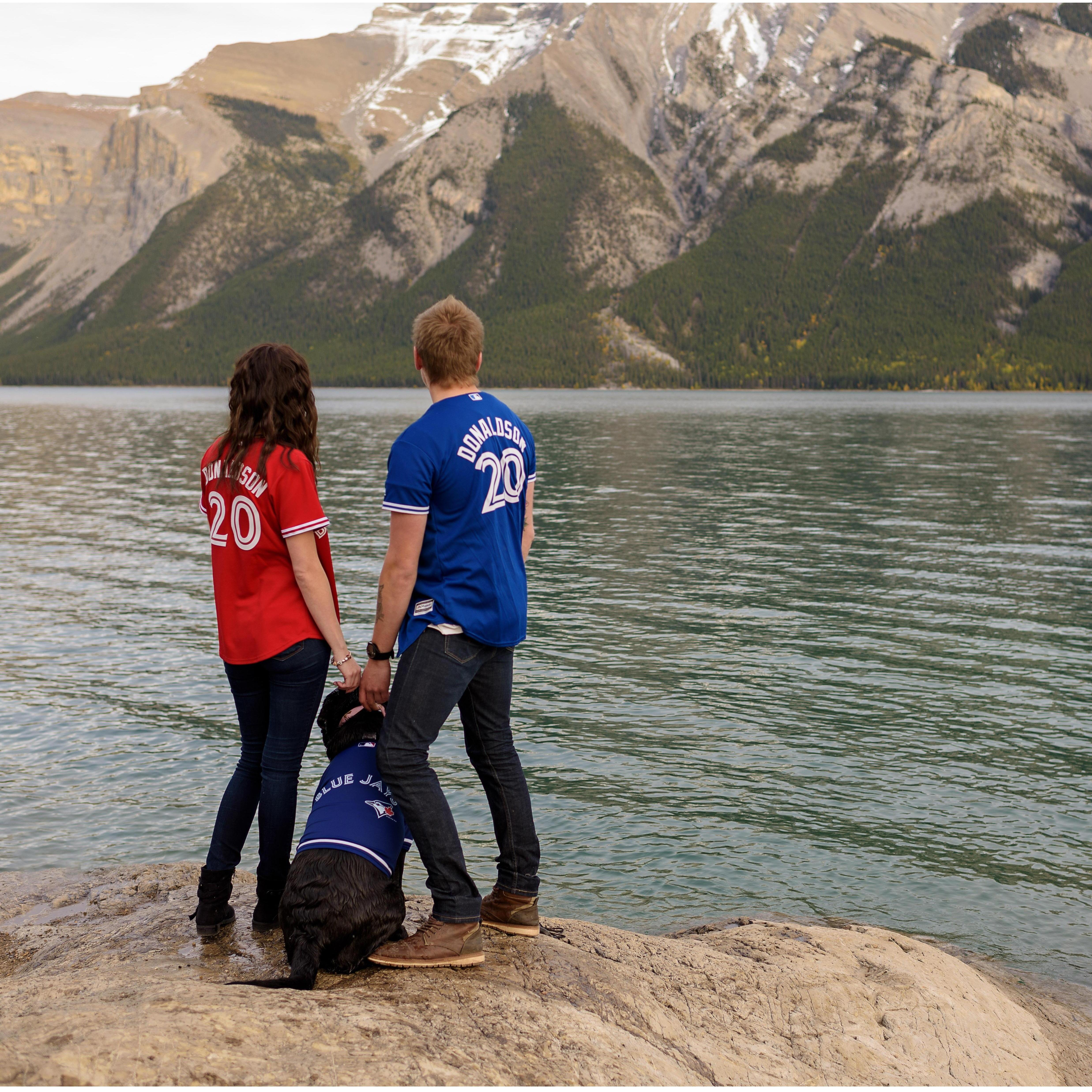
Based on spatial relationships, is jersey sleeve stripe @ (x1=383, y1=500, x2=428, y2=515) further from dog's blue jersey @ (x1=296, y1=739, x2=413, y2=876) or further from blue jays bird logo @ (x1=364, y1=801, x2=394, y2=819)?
blue jays bird logo @ (x1=364, y1=801, x2=394, y2=819)

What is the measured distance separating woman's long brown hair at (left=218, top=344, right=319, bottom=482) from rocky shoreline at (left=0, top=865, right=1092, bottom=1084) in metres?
2.75

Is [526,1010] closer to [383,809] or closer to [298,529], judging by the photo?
[383,809]

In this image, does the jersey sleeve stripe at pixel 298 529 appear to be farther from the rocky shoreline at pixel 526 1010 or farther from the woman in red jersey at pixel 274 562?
the rocky shoreline at pixel 526 1010

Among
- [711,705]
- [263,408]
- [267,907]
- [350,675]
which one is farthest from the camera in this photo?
[711,705]

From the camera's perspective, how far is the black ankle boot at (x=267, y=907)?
20.6ft

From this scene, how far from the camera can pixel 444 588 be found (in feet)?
17.6

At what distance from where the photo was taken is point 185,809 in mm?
10547

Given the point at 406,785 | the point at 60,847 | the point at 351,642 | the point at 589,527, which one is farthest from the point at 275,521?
the point at 589,527

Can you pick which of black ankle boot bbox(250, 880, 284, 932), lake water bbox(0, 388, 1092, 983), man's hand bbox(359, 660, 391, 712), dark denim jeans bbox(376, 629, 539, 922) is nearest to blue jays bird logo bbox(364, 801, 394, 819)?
dark denim jeans bbox(376, 629, 539, 922)

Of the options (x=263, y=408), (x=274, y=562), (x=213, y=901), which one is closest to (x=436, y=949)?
(x=213, y=901)

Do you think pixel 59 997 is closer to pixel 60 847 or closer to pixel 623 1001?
pixel 623 1001

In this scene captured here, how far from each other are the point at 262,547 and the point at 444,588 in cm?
116

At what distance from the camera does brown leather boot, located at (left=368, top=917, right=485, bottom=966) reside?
5422 mm

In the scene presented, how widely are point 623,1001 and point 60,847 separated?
642 cm
